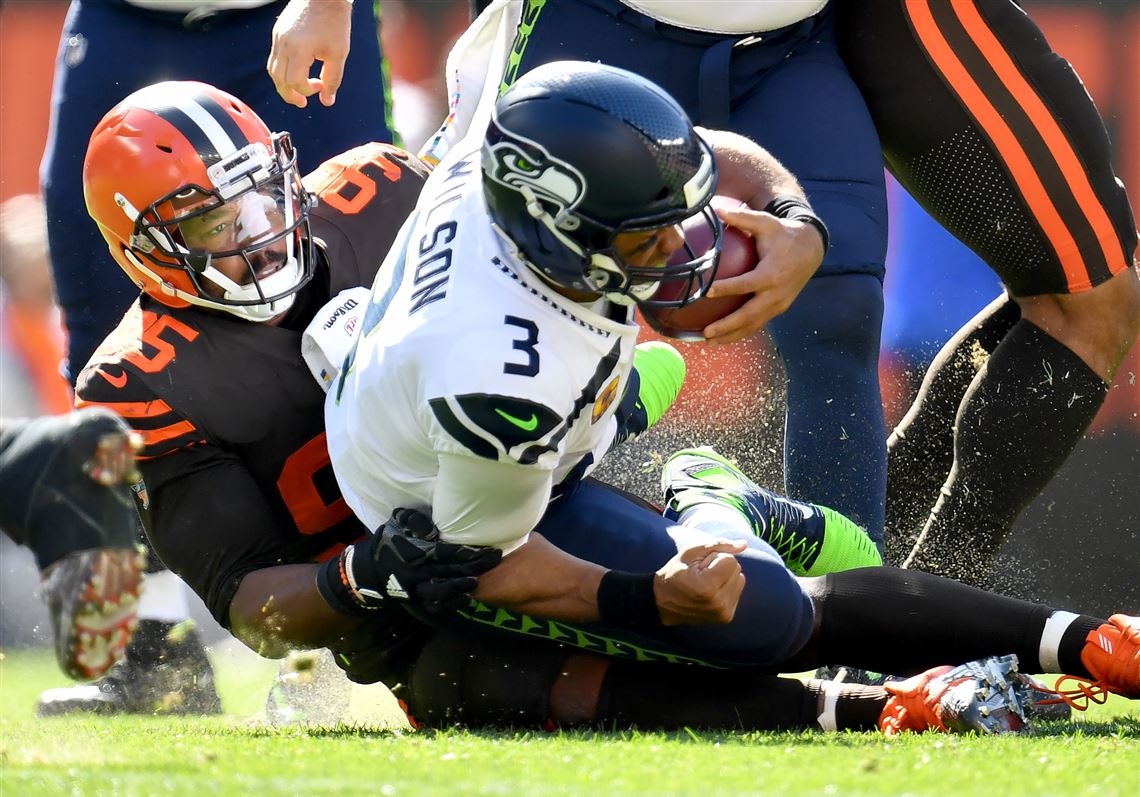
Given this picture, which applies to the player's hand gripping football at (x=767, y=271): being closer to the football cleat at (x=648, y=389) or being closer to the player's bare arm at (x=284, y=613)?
the football cleat at (x=648, y=389)

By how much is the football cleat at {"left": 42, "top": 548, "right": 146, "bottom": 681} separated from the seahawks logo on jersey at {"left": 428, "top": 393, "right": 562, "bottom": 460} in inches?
22.4

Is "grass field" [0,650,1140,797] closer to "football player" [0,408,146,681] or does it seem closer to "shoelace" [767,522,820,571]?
"football player" [0,408,146,681]

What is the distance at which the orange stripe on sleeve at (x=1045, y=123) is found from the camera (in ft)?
12.4

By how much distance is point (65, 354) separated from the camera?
4293mm

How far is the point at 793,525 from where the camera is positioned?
349cm

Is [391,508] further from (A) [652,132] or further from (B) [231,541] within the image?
(A) [652,132]

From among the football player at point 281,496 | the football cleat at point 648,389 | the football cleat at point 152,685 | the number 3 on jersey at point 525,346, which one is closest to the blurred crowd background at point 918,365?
the football cleat at point 648,389

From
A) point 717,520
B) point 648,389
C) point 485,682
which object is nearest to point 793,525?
point 717,520

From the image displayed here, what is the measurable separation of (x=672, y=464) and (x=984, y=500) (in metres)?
0.83

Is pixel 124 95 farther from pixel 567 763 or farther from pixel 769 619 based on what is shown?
pixel 567 763

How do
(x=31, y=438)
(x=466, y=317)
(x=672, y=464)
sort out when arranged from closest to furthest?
1. (x=31, y=438)
2. (x=466, y=317)
3. (x=672, y=464)

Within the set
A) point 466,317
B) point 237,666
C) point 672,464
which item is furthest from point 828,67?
point 237,666

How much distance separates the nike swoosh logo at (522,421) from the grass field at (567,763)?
20.8 inches

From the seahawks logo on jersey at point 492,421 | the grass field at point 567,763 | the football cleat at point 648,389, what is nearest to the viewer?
the grass field at point 567,763
